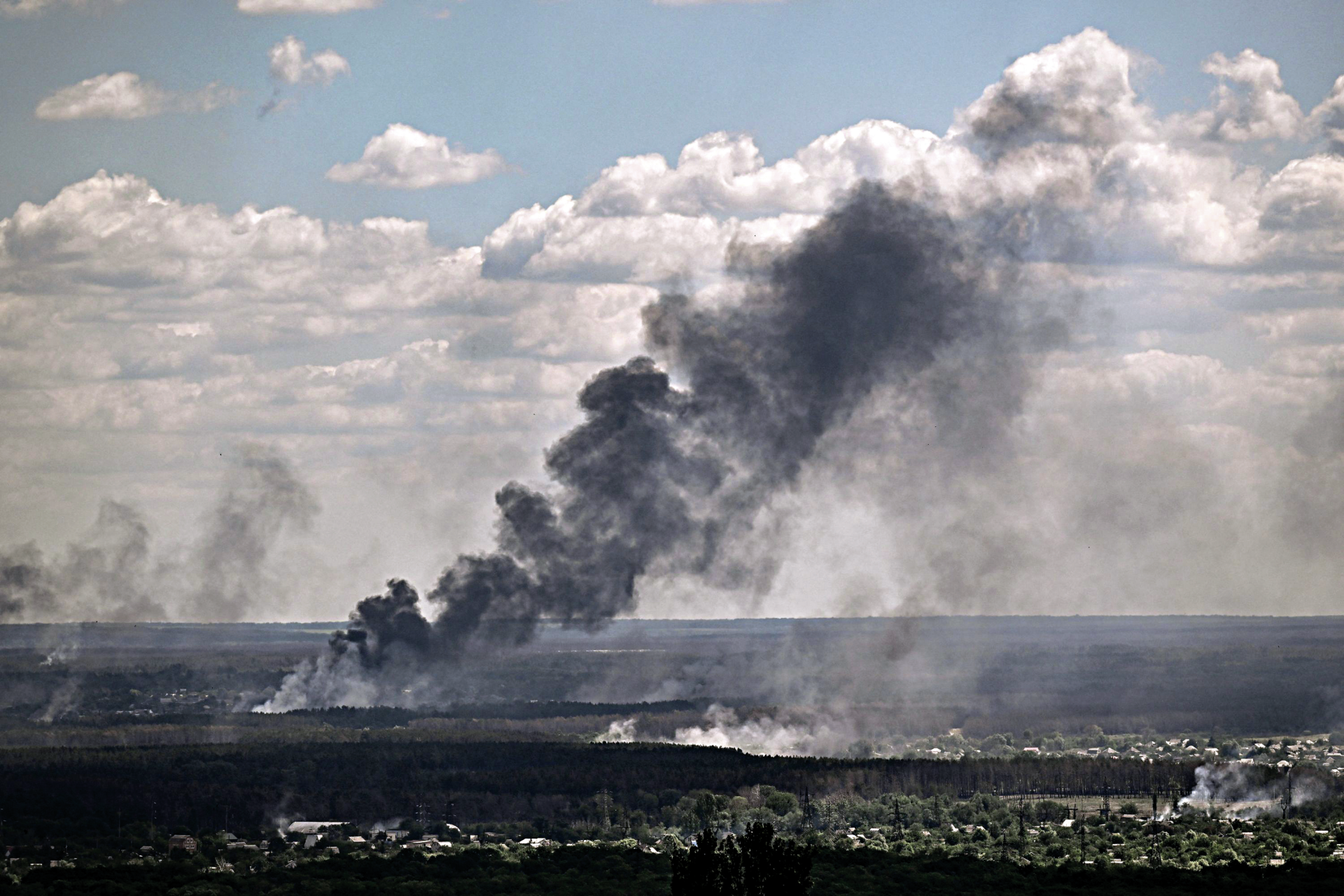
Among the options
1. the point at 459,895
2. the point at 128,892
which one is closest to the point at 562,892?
the point at 459,895

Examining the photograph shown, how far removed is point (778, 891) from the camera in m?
149

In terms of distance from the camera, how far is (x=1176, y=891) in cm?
19812

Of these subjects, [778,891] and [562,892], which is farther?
[562,892]

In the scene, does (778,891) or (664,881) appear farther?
(664,881)

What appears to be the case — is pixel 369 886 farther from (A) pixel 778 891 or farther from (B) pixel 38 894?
(A) pixel 778 891

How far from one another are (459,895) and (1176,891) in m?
64.4

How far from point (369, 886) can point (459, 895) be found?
28.5ft

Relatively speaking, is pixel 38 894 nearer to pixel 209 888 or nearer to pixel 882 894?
pixel 209 888

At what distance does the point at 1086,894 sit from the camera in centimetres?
19988

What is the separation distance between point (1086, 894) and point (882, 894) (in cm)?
1862

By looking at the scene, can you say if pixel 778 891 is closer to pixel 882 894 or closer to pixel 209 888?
pixel 882 894

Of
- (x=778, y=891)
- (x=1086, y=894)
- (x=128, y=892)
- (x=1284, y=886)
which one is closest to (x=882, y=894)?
(x=1086, y=894)

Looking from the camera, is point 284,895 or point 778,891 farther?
point 284,895

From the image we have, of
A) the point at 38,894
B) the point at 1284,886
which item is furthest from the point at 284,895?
the point at 1284,886
